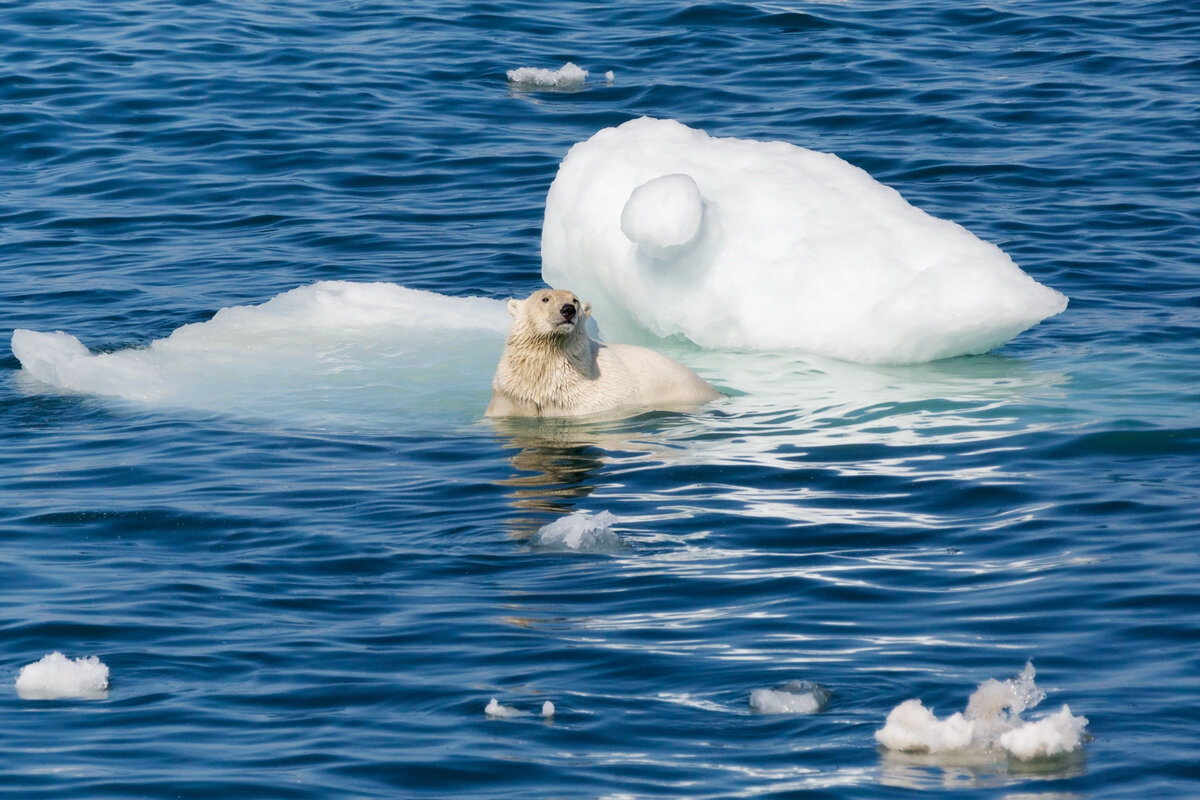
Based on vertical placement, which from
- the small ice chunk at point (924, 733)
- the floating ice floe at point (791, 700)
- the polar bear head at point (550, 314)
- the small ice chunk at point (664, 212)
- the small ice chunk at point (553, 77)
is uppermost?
the small ice chunk at point (553, 77)

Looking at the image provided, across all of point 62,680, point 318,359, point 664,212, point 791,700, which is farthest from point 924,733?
point 318,359

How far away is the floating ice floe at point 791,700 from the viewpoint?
6605 millimetres

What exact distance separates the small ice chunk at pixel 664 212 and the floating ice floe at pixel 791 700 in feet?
20.9

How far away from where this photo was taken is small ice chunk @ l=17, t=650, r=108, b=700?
7074mm

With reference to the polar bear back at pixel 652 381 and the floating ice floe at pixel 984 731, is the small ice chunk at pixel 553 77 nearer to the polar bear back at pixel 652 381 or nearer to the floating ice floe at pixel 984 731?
the polar bear back at pixel 652 381

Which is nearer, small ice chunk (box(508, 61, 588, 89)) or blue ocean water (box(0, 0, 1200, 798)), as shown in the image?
blue ocean water (box(0, 0, 1200, 798))

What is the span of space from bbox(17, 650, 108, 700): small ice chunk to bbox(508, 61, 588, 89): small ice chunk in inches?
588

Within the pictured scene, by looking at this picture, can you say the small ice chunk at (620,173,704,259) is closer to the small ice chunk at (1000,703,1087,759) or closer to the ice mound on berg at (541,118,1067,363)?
the ice mound on berg at (541,118,1067,363)

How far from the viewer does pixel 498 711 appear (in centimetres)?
→ 664

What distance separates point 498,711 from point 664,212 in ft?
21.5

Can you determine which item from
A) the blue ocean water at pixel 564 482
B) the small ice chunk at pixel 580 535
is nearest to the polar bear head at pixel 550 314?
the blue ocean water at pixel 564 482

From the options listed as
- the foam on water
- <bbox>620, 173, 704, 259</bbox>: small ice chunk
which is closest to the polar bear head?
the foam on water

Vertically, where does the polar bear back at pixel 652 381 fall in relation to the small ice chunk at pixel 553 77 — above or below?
below

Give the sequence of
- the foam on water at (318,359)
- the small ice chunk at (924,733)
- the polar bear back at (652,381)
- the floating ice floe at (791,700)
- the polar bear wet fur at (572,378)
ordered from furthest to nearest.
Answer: the foam on water at (318,359)
the polar bear back at (652,381)
the polar bear wet fur at (572,378)
the floating ice floe at (791,700)
the small ice chunk at (924,733)
